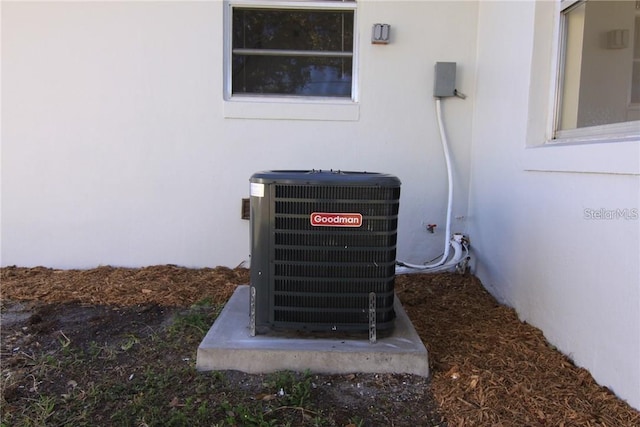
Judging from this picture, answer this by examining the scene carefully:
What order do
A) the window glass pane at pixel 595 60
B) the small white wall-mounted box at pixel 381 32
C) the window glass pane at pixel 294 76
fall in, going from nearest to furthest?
the window glass pane at pixel 595 60 < the small white wall-mounted box at pixel 381 32 < the window glass pane at pixel 294 76

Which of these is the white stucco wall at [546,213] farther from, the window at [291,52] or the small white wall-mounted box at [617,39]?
the window at [291,52]

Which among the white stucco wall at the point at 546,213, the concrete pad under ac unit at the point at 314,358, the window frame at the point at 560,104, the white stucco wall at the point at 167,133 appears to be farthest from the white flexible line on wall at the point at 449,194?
the concrete pad under ac unit at the point at 314,358

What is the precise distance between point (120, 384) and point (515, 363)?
221 centimetres

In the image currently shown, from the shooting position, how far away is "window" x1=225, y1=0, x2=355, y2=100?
13.9ft

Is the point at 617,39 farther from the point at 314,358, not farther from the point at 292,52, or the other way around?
the point at 314,358

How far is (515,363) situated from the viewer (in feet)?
8.31

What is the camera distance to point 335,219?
243cm

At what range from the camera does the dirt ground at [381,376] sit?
2.10 metres

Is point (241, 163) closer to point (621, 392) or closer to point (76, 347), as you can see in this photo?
point (76, 347)

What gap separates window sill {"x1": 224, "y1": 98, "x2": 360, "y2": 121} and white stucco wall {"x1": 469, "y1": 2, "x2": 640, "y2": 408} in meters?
1.25

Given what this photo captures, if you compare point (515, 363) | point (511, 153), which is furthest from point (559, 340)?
point (511, 153)

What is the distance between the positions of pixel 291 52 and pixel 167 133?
1.43 metres

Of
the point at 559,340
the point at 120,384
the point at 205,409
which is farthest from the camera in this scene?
the point at 559,340

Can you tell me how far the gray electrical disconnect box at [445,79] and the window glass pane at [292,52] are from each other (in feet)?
2.70
